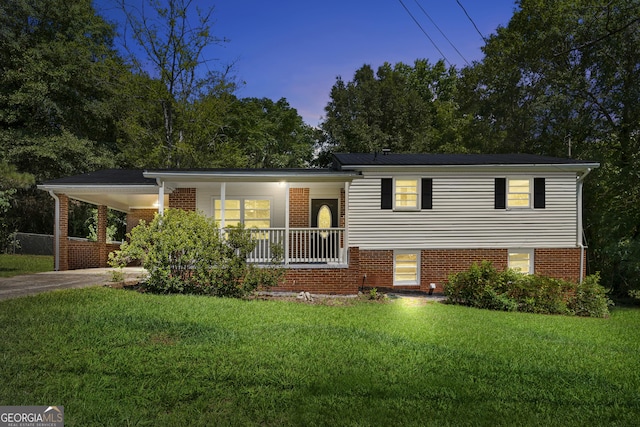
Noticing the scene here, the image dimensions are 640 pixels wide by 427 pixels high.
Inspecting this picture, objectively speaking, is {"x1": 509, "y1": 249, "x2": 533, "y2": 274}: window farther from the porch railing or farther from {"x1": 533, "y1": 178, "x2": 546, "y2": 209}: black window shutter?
the porch railing

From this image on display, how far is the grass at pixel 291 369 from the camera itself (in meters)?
3.81

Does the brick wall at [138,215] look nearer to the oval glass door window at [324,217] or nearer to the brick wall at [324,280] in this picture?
the oval glass door window at [324,217]

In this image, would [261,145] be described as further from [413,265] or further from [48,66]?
[413,265]

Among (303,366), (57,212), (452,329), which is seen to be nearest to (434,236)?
(452,329)

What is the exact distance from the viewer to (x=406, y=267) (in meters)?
14.4

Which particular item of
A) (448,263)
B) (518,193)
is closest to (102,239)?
(448,263)

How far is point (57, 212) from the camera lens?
1341 cm

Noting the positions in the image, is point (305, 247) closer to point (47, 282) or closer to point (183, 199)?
point (183, 199)

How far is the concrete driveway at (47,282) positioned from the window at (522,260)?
472 inches

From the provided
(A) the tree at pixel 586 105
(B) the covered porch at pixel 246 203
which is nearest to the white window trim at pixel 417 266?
(B) the covered porch at pixel 246 203

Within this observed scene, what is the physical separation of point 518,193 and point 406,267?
4.67 m

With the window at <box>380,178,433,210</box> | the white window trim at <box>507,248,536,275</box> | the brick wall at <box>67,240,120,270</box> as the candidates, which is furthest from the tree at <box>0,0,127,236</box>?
the white window trim at <box>507,248,536,275</box>

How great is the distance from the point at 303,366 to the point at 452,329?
12.1 feet

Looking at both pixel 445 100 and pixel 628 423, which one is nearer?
pixel 628 423
